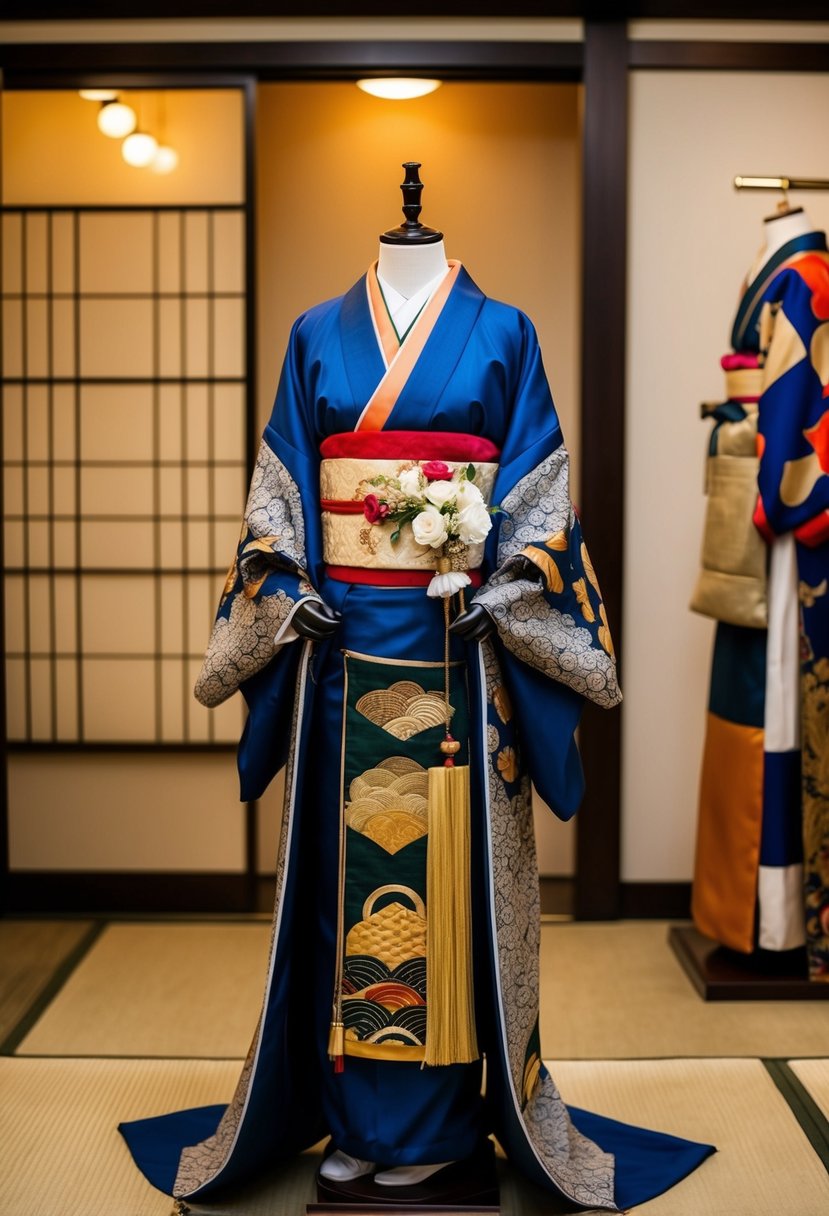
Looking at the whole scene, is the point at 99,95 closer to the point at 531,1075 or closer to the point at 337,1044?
the point at 337,1044

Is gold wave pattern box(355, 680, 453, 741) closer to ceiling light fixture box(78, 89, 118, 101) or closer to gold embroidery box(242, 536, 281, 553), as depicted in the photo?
gold embroidery box(242, 536, 281, 553)

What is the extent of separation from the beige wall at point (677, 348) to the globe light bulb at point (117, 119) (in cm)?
156

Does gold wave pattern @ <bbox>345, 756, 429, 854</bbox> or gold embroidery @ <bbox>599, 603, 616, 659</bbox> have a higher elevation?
gold embroidery @ <bbox>599, 603, 616, 659</bbox>

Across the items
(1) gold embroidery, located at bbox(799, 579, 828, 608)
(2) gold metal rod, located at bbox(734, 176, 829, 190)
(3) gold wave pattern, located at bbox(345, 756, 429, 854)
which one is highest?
(2) gold metal rod, located at bbox(734, 176, 829, 190)

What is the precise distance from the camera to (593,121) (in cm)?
421

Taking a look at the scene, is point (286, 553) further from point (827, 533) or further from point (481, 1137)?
point (827, 533)

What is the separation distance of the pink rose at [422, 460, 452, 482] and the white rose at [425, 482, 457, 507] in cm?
3

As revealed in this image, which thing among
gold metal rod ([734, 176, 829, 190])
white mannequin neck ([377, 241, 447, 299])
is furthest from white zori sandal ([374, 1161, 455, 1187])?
gold metal rod ([734, 176, 829, 190])

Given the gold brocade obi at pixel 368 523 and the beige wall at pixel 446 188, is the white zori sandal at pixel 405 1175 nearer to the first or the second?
the gold brocade obi at pixel 368 523

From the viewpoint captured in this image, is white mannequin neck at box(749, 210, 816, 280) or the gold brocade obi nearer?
the gold brocade obi

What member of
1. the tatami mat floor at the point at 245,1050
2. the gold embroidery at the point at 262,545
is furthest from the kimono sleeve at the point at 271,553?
the tatami mat floor at the point at 245,1050

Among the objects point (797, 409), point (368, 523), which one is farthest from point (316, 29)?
point (368, 523)

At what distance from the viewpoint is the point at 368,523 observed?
8.32ft

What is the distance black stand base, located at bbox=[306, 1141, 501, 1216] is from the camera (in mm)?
2529
